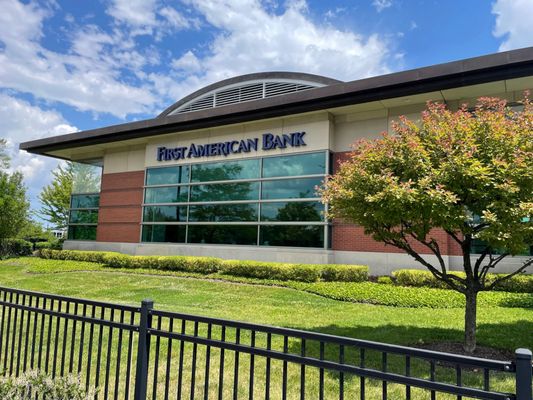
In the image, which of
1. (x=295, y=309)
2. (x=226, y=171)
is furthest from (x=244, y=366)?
(x=226, y=171)

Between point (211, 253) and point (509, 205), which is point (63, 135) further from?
point (509, 205)

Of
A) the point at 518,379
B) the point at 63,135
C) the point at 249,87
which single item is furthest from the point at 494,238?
the point at 63,135

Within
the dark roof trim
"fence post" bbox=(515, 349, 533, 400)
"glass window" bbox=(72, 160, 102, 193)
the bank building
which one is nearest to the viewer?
"fence post" bbox=(515, 349, 533, 400)

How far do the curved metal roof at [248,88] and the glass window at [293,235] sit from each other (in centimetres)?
714

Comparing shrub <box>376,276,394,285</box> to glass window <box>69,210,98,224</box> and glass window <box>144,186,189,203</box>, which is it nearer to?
glass window <box>144,186,189,203</box>

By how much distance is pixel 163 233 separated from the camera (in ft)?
62.7

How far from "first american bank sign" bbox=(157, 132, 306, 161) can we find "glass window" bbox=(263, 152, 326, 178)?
0.49 meters

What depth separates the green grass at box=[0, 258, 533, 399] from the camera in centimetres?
647

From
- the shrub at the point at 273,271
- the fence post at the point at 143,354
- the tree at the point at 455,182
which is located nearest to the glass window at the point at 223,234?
the shrub at the point at 273,271

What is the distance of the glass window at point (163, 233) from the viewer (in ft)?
61.0

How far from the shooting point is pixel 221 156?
17.8m

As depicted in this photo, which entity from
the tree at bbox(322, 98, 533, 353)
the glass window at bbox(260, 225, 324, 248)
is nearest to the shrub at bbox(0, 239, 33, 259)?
the glass window at bbox(260, 225, 324, 248)

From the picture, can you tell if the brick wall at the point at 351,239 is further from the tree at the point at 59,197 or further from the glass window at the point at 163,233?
the tree at the point at 59,197

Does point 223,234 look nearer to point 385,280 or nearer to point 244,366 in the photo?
point 385,280
